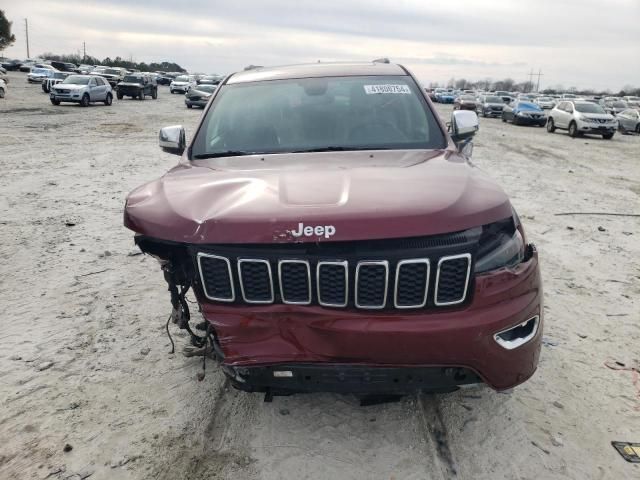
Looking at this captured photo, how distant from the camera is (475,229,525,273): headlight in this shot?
2320 millimetres

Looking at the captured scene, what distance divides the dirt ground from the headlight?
935 mm

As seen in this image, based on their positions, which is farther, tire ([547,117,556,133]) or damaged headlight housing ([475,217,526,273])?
tire ([547,117,556,133])

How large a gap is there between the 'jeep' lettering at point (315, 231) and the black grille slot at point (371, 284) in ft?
0.64

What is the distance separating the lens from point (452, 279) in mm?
2250

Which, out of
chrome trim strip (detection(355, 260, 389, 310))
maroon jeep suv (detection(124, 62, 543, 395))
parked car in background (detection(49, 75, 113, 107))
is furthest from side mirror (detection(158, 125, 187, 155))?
parked car in background (detection(49, 75, 113, 107))

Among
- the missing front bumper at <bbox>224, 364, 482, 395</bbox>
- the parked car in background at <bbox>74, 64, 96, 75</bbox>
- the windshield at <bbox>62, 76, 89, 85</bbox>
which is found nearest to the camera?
the missing front bumper at <bbox>224, 364, 482, 395</bbox>

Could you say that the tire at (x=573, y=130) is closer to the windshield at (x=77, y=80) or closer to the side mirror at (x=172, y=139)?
the side mirror at (x=172, y=139)

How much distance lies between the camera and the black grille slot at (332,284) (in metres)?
2.24

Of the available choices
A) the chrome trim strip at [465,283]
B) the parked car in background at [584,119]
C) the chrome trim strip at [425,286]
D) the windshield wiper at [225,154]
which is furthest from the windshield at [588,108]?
the chrome trim strip at [425,286]

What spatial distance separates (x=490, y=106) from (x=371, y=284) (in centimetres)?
3662

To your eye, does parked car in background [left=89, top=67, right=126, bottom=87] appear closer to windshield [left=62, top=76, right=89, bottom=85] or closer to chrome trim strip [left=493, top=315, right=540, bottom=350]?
windshield [left=62, top=76, right=89, bottom=85]

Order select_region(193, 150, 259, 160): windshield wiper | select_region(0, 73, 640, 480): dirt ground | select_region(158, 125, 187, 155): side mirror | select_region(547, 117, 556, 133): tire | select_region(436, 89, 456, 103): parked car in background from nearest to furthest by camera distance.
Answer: select_region(0, 73, 640, 480): dirt ground → select_region(193, 150, 259, 160): windshield wiper → select_region(158, 125, 187, 155): side mirror → select_region(547, 117, 556, 133): tire → select_region(436, 89, 456, 103): parked car in background

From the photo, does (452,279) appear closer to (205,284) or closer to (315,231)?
(315,231)

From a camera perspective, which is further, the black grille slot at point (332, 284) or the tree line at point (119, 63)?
the tree line at point (119, 63)
